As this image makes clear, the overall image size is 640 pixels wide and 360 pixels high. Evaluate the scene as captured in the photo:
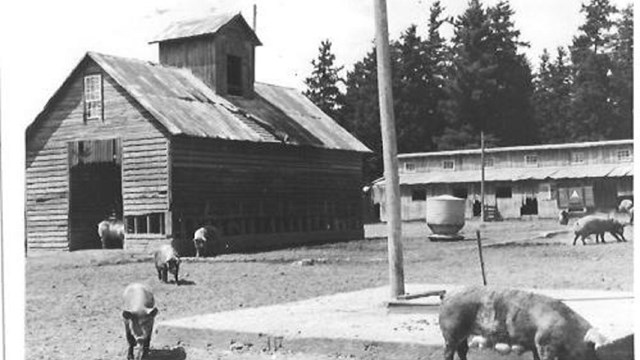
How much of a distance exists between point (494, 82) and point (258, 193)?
312 centimetres

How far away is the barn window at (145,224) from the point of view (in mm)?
7004

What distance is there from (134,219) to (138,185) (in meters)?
0.58

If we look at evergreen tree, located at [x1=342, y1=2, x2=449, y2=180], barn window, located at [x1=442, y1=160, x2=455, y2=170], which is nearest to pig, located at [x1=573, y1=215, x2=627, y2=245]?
barn window, located at [x1=442, y1=160, x2=455, y2=170]

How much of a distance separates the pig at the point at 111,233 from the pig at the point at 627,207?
3690mm

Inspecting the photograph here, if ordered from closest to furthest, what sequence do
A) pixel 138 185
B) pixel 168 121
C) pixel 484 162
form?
pixel 484 162 < pixel 138 185 < pixel 168 121

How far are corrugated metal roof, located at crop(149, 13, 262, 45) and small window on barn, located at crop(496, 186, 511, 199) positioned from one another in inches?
76.0

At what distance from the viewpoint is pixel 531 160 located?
565 cm

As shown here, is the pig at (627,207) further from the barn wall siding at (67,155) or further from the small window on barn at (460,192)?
the barn wall siding at (67,155)

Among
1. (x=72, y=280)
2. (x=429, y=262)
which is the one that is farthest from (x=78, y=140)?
(x=429, y=262)

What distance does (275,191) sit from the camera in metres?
8.00

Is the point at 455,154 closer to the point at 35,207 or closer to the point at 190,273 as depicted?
the point at 190,273

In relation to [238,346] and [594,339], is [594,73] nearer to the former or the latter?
[594,339]

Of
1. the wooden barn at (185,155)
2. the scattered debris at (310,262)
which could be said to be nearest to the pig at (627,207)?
the wooden barn at (185,155)

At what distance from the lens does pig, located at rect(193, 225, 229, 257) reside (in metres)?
7.52
